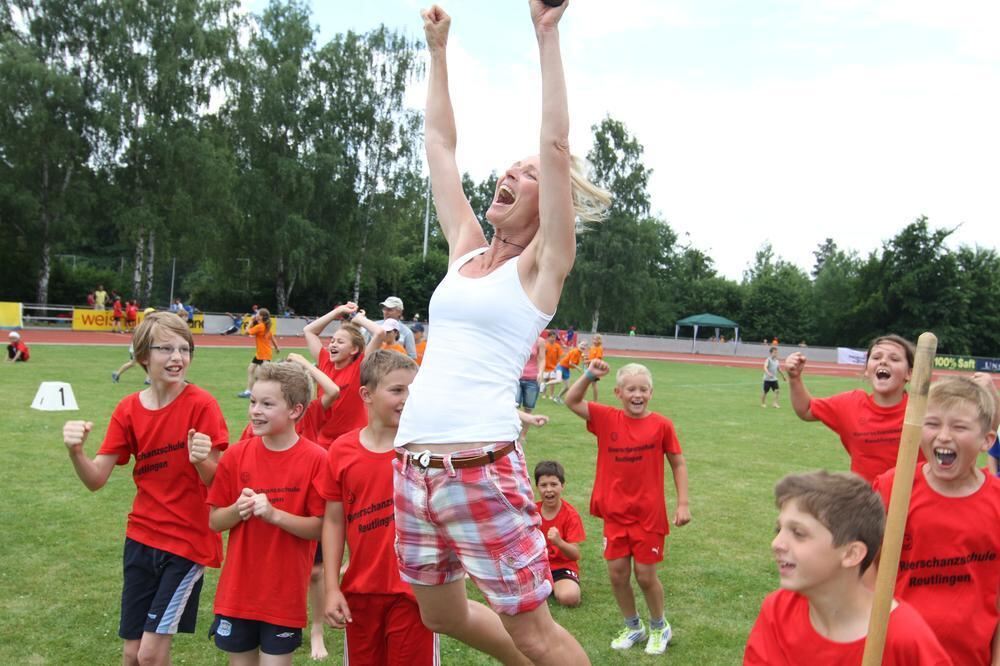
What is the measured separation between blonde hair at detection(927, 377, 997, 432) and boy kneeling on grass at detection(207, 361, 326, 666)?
2.81m

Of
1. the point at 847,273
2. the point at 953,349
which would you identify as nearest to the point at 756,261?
the point at 847,273

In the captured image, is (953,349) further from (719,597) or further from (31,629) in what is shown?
(31,629)

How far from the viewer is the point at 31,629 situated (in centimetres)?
513

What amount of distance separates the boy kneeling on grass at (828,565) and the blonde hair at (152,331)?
3016 mm

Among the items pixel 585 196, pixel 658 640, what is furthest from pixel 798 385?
pixel 585 196

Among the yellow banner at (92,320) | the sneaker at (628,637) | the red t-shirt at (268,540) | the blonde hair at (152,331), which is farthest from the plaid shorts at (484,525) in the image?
the yellow banner at (92,320)

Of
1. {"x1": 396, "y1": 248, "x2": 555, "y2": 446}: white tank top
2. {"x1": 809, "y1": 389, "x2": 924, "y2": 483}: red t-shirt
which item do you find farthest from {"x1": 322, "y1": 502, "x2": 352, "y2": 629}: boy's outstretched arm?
{"x1": 809, "y1": 389, "x2": 924, "y2": 483}: red t-shirt

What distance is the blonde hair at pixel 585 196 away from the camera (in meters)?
2.91

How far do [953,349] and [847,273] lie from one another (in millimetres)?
16401

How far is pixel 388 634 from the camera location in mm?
3605

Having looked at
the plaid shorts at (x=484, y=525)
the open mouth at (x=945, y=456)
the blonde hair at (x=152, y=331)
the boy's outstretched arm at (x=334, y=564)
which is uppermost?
the blonde hair at (x=152, y=331)

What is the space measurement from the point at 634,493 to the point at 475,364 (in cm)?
317

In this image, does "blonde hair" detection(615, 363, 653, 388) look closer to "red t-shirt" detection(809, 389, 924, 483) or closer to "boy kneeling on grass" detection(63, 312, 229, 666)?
"red t-shirt" detection(809, 389, 924, 483)

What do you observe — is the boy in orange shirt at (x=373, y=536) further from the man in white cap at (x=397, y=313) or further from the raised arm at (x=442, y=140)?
the man in white cap at (x=397, y=313)
